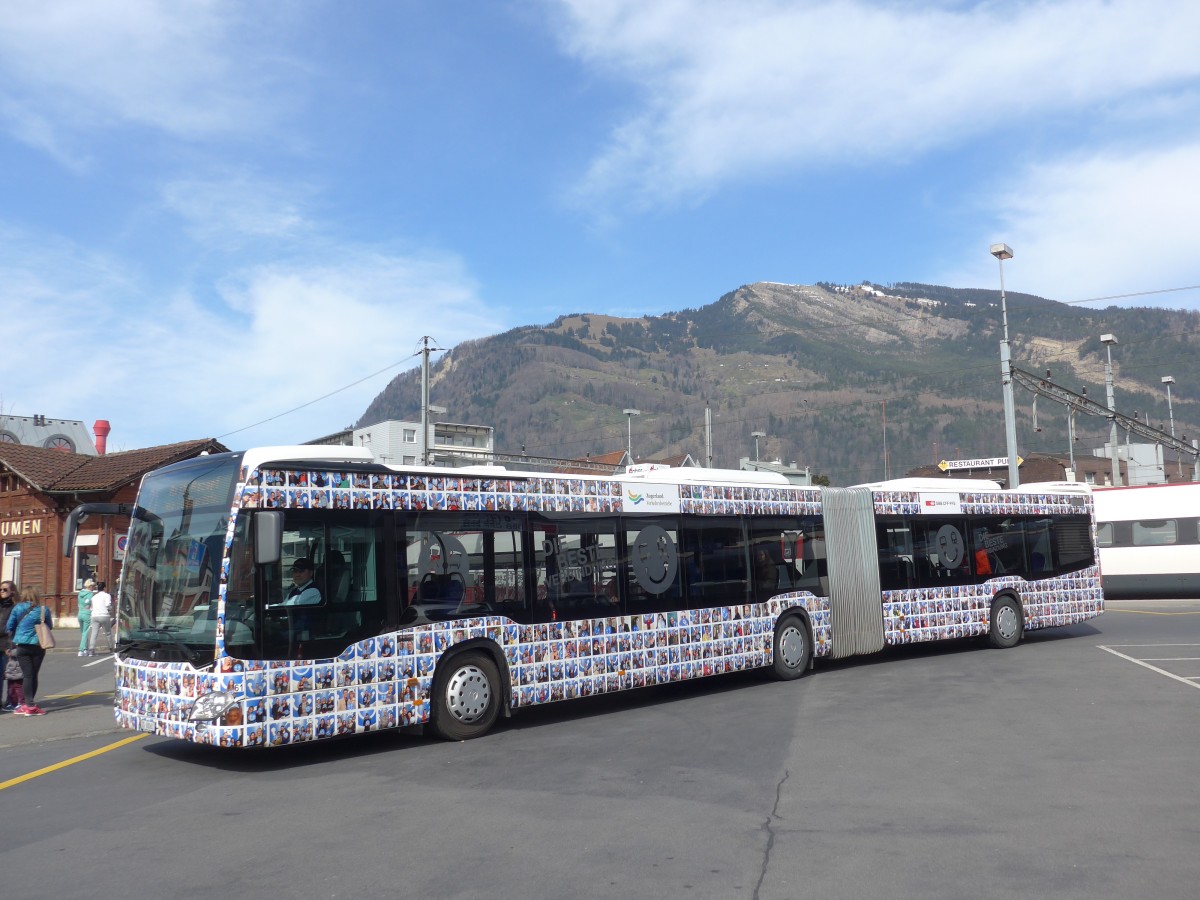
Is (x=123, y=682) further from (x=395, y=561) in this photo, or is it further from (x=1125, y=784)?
(x=1125, y=784)

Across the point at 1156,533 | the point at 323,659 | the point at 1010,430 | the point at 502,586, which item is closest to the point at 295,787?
the point at 323,659

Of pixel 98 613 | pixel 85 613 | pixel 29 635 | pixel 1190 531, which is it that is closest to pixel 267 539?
pixel 29 635

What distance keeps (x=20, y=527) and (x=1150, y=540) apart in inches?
1470

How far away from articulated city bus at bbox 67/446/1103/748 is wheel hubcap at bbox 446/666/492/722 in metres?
0.03

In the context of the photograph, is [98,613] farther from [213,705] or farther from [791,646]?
[213,705]

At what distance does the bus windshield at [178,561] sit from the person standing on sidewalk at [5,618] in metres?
4.82

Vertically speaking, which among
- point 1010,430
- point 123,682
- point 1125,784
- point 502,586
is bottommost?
point 1125,784

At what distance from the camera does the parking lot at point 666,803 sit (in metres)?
5.97

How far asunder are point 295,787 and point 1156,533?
31.3 metres

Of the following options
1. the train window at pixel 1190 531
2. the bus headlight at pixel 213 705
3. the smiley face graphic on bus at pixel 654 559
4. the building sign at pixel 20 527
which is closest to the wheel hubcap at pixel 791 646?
the smiley face graphic on bus at pixel 654 559

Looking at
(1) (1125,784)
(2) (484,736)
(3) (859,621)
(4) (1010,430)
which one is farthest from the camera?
(4) (1010,430)

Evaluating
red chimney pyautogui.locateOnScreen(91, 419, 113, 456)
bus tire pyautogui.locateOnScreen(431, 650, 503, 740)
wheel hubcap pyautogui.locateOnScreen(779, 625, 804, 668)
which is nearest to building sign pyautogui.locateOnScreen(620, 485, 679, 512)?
wheel hubcap pyautogui.locateOnScreen(779, 625, 804, 668)

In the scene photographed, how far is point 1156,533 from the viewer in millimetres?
32969

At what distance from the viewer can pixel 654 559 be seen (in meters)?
13.3
